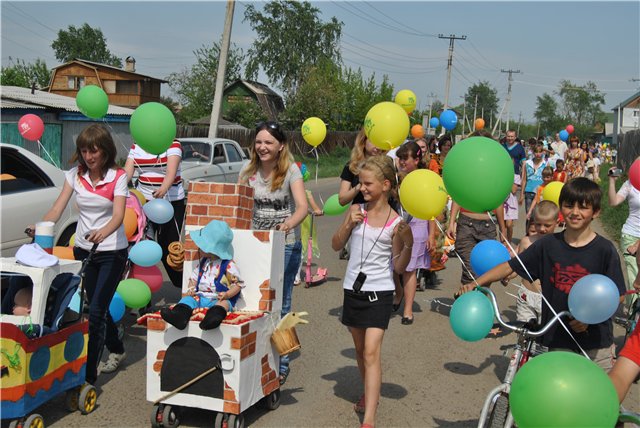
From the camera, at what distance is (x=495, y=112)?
132625 mm

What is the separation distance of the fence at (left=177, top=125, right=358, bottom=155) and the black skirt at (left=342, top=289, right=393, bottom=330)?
18795 millimetres

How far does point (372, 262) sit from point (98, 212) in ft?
6.94

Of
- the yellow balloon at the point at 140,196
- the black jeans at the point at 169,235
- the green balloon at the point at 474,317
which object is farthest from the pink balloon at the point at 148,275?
the green balloon at the point at 474,317

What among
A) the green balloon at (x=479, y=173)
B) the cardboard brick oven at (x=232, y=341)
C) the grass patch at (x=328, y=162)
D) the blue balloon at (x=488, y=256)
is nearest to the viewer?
the green balloon at (x=479, y=173)

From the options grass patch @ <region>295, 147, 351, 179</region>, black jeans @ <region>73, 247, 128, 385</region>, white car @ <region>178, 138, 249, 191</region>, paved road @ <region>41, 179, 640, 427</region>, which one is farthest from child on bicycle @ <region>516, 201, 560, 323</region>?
grass patch @ <region>295, 147, 351, 179</region>

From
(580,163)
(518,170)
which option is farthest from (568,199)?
(580,163)

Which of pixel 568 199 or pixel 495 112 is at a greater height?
pixel 495 112

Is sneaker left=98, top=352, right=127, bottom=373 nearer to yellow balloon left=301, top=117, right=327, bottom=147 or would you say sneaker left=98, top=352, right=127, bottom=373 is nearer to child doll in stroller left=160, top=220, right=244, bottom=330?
child doll in stroller left=160, top=220, right=244, bottom=330

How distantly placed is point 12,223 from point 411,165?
4.10 meters

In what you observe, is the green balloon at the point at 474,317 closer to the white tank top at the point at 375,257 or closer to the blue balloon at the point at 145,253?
the white tank top at the point at 375,257

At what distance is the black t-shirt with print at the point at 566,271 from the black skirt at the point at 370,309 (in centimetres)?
101

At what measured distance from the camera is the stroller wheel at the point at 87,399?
4945mm

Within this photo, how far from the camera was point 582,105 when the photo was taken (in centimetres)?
14062

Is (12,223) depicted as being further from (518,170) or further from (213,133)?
(213,133)
